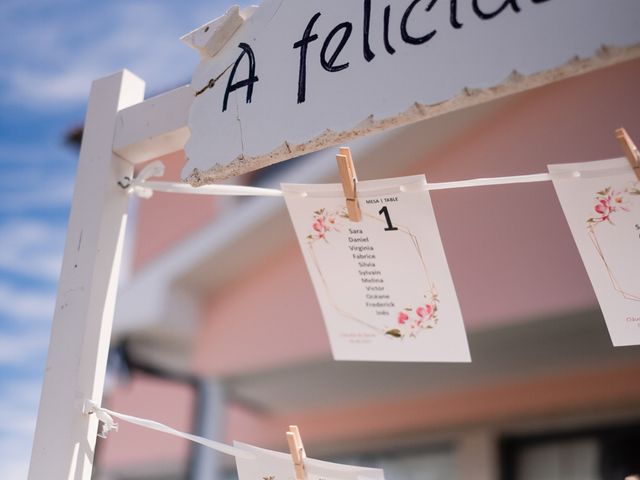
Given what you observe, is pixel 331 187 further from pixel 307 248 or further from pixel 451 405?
pixel 451 405

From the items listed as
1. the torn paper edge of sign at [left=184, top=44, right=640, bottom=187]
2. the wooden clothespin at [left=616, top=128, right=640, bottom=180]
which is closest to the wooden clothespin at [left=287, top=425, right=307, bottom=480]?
the torn paper edge of sign at [left=184, top=44, right=640, bottom=187]

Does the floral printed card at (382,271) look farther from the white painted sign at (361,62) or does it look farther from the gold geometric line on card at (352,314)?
the white painted sign at (361,62)

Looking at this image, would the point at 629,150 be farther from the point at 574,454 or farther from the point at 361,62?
the point at 574,454

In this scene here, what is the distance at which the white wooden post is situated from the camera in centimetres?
141

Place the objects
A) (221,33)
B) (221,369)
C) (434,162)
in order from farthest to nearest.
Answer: (221,369) → (434,162) → (221,33)

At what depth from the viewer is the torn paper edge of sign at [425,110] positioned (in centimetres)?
101

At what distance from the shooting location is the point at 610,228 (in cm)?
133

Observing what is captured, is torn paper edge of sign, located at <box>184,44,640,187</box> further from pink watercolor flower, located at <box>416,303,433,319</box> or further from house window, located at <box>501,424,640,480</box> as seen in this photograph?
house window, located at <box>501,424,640,480</box>

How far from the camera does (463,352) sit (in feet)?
4.82

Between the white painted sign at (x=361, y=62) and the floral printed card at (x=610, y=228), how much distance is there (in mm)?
287

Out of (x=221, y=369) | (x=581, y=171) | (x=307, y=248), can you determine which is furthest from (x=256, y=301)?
(x=581, y=171)

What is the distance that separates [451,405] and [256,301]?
4.62 feet

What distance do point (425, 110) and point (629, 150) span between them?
1.14ft

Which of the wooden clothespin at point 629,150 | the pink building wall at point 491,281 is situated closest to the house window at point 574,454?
the pink building wall at point 491,281
